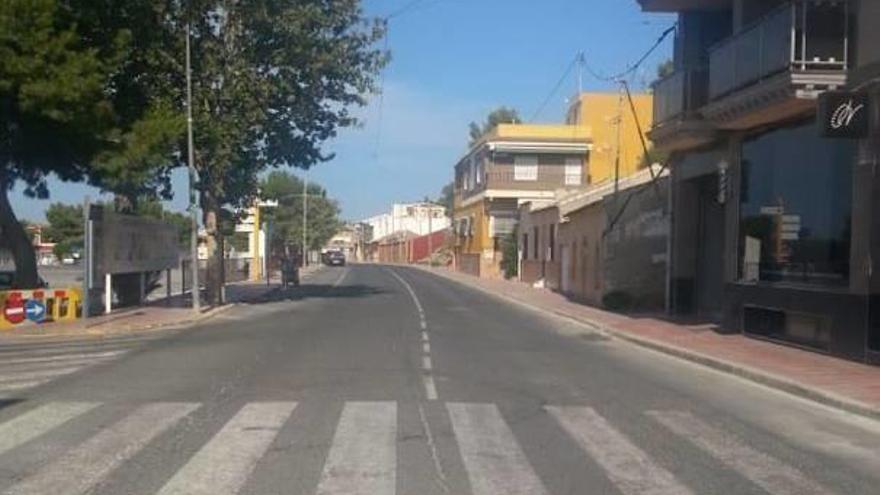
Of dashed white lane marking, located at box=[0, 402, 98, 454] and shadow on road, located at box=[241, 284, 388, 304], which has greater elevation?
dashed white lane marking, located at box=[0, 402, 98, 454]

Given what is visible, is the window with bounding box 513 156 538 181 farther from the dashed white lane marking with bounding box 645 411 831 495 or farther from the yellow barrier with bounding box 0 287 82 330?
the dashed white lane marking with bounding box 645 411 831 495

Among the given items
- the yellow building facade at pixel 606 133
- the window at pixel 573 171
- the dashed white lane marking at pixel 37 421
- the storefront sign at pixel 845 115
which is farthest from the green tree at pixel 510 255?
the dashed white lane marking at pixel 37 421

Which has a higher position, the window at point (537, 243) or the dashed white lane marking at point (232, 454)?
the window at point (537, 243)

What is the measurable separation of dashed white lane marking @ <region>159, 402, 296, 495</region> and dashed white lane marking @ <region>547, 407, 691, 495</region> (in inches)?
107

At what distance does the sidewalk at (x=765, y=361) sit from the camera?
1404cm

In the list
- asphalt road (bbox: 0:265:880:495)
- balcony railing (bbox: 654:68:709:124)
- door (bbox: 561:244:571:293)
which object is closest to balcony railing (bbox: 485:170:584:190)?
door (bbox: 561:244:571:293)

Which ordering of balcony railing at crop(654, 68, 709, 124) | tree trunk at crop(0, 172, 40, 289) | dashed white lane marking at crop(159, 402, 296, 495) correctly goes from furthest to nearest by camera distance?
tree trunk at crop(0, 172, 40, 289) < balcony railing at crop(654, 68, 709, 124) < dashed white lane marking at crop(159, 402, 296, 495)

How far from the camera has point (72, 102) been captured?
993 inches

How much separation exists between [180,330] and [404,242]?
116 meters

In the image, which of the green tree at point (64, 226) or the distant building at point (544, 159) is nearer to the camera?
the distant building at point (544, 159)

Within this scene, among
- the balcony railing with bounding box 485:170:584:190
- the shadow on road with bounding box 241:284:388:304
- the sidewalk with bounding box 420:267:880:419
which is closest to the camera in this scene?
the sidewalk with bounding box 420:267:880:419

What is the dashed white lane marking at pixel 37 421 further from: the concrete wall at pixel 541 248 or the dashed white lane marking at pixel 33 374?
the concrete wall at pixel 541 248

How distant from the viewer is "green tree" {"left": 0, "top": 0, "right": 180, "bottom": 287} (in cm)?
2478

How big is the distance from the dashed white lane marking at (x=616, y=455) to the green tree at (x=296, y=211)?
86278mm
